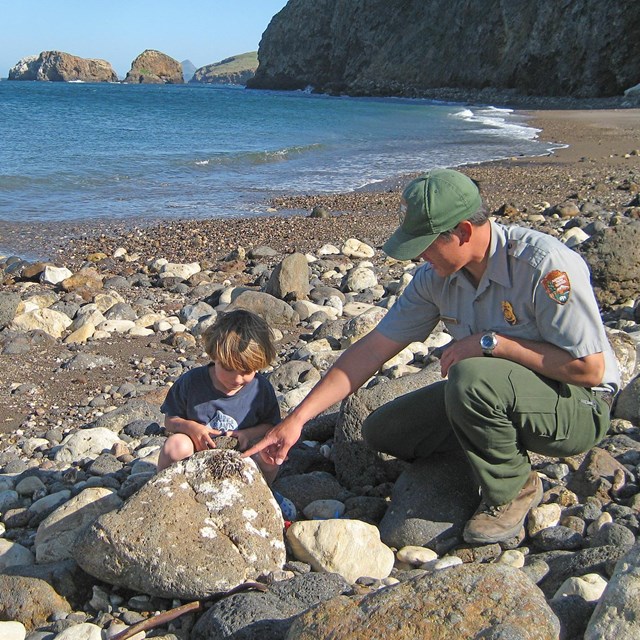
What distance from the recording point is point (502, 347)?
337 centimetres

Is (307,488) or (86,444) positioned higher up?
(307,488)

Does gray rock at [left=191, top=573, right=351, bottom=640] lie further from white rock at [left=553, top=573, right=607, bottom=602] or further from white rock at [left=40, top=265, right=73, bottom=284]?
white rock at [left=40, top=265, right=73, bottom=284]

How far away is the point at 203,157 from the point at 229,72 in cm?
16266

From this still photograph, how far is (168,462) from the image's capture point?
377 centimetres

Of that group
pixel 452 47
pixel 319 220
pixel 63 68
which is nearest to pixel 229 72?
pixel 63 68

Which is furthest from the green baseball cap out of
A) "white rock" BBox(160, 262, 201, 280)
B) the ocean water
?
the ocean water

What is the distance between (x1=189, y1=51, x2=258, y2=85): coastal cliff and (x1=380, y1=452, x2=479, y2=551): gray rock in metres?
161

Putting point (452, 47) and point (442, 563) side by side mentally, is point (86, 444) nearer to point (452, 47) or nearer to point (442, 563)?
point (442, 563)

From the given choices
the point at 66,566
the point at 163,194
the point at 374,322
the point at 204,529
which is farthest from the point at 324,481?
the point at 163,194

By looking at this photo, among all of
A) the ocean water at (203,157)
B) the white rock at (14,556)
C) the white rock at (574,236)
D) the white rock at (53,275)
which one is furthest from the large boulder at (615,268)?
the ocean water at (203,157)

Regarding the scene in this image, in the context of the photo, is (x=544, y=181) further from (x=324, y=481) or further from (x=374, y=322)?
(x=324, y=481)

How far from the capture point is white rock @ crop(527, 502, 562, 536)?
11.8 feet

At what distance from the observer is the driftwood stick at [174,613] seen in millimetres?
2949

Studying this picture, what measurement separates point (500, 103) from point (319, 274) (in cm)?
5642
